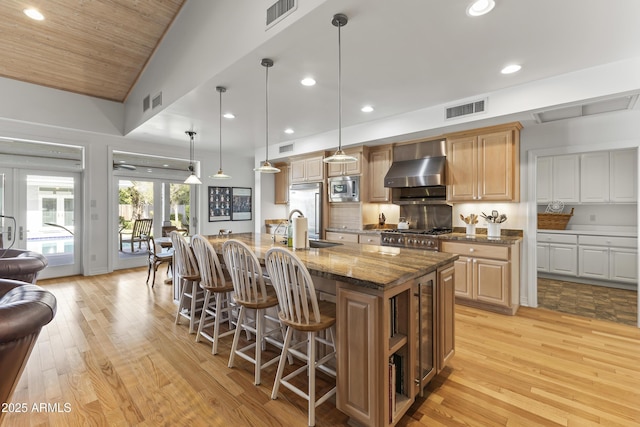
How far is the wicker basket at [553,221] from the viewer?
17.7ft

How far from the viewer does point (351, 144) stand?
5.01m

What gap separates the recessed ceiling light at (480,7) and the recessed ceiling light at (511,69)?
104 cm

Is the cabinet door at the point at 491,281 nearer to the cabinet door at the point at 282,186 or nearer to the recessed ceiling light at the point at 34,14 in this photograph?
the cabinet door at the point at 282,186

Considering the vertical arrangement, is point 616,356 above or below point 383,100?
below

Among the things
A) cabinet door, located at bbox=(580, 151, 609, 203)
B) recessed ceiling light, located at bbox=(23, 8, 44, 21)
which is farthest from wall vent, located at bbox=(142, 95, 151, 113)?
cabinet door, located at bbox=(580, 151, 609, 203)

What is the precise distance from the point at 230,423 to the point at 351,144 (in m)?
4.15

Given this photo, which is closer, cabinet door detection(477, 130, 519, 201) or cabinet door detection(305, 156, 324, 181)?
cabinet door detection(477, 130, 519, 201)

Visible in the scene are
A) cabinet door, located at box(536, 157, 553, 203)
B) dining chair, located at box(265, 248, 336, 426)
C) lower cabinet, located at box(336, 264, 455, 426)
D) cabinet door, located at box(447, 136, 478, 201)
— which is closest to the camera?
lower cabinet, located at box(336, 264, 455, 426)

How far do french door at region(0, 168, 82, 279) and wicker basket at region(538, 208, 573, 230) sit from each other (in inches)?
327

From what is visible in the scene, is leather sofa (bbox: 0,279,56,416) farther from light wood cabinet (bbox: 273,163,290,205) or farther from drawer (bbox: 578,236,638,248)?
drawer (bbox: 578,236,638,248)

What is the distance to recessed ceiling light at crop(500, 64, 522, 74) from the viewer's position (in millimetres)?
2816

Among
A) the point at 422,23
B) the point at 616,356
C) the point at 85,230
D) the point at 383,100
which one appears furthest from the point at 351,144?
the point at 85,230

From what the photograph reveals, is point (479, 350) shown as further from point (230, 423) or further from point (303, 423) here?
point (230, 423)

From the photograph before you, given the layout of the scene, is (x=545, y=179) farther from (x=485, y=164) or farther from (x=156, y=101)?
(x=156, y=101)
